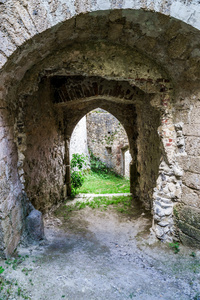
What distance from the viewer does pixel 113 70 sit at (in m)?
2.91

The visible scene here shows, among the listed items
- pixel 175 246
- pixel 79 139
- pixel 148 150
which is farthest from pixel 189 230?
pixel 79 139

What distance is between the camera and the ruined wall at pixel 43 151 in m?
3.68

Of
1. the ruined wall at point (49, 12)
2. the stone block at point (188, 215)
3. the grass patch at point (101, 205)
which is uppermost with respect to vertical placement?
the ruined wall at point (49, 12)

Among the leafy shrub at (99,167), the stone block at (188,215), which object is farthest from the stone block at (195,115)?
the leafy shrub at (99,167)

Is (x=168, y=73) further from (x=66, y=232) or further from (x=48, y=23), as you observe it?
(x=66, y=232)

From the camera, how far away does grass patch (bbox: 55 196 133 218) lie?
4.88 metres

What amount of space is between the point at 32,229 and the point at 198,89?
272 cm

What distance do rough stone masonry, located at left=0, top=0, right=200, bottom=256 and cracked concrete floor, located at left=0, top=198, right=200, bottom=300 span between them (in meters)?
0.26

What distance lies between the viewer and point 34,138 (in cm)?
392

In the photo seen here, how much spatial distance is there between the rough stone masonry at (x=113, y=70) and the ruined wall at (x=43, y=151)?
0.13 ft

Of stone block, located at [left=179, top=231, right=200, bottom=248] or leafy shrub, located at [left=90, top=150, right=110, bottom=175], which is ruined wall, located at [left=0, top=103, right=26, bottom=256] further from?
leafy shrub, located at [left=90, top=150, right=110, bottom=175]

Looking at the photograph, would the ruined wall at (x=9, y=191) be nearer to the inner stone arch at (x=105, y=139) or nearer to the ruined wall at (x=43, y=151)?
the ruined wall at (x=43, y=151)

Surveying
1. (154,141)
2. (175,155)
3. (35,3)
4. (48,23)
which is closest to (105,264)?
(175,155)

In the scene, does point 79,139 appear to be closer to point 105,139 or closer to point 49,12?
point 105,139
